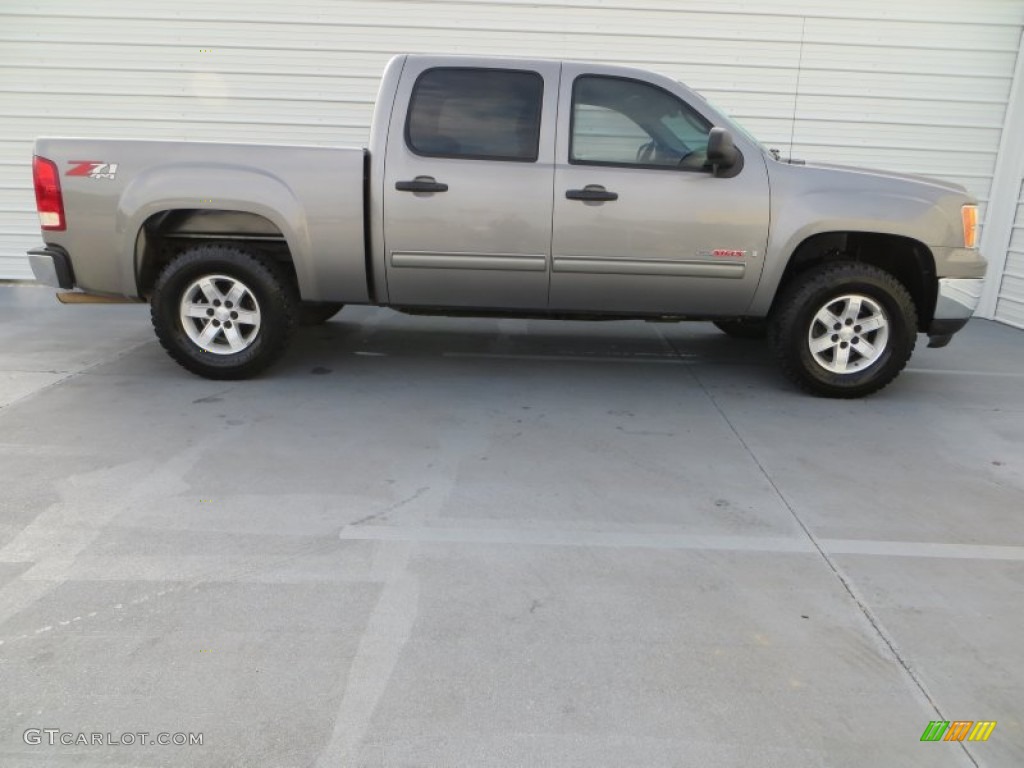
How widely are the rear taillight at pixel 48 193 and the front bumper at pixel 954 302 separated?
562cm

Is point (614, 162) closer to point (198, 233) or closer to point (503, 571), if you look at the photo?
point (198, 233)

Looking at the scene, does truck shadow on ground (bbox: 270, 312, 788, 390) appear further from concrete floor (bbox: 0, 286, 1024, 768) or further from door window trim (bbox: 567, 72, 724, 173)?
door window trim (bbox: 567, 72, 724, 173)

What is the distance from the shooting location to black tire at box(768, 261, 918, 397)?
4.95 m

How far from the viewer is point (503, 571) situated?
295cm

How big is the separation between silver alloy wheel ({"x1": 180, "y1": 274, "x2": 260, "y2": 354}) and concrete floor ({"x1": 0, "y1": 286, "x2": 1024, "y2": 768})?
0.97 ft

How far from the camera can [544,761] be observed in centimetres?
205

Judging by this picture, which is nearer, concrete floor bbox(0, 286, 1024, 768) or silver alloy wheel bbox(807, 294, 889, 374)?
concrete floor bbox(0, 286, 1024, 768)

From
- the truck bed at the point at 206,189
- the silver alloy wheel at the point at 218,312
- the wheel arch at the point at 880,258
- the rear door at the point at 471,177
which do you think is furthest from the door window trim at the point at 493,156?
the wheel arch at the point at 880,258

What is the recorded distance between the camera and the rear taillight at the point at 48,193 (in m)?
4.75

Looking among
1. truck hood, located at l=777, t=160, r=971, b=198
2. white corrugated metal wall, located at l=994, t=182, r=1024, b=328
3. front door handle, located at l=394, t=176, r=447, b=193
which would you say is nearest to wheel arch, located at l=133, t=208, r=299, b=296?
front door handle, located at l=394, t=176, r=447, b=193
